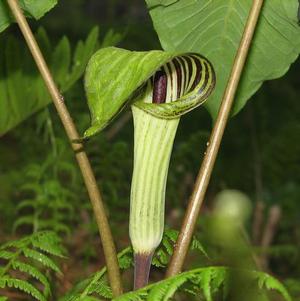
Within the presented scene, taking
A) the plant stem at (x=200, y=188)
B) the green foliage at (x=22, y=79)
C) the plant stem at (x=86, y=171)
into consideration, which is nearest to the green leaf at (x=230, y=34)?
the plant stem at (x=200, y=188)

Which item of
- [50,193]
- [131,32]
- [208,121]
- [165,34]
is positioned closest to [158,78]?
[165,34]

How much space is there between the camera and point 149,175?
3.51 feet

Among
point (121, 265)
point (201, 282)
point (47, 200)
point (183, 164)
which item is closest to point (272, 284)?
point (201, 282)

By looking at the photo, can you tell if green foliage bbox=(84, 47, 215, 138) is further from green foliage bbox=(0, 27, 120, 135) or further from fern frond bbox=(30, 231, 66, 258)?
green foliage bbox=(0, 27, 120, 135)

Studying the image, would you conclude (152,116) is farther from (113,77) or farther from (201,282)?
(201,282)

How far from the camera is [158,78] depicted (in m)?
1.11

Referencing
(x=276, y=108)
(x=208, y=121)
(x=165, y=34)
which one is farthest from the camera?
(x=276, y=108)

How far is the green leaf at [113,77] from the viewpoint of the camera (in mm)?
931

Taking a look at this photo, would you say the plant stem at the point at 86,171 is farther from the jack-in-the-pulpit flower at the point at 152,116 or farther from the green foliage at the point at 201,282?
the green foliage at the point at 201,282

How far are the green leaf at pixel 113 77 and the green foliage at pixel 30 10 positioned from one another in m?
0.20

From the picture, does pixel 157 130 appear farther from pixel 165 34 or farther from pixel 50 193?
pixel 50 193

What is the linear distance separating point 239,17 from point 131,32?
82.7 inches

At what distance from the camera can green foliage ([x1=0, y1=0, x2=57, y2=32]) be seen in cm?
117

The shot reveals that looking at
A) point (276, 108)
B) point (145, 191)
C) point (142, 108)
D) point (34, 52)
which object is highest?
point (34, 52)
